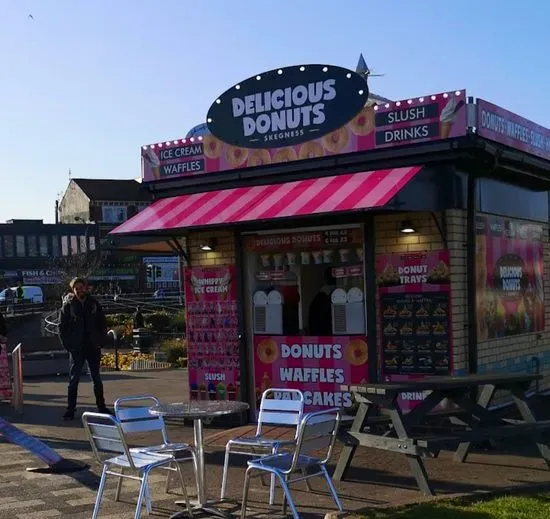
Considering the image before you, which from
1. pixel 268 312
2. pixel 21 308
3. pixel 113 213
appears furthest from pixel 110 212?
A: pixel 268 312

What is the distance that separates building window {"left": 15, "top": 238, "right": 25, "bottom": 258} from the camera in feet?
227

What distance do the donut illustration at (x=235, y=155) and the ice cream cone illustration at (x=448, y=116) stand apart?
258 cm

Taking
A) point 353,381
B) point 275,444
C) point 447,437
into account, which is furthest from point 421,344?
point 275,444

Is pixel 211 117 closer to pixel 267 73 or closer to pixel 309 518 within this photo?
pixel 267 73

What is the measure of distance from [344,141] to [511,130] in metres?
1.97

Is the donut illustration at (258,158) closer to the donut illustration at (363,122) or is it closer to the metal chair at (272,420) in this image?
the donut illustration at (363,122)

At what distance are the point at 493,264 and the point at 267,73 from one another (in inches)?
138

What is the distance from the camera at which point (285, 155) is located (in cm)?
1009

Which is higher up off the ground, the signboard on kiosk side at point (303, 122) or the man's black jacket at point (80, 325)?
the signboard on kiosk side at point (303, 122)

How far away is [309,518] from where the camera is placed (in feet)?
20.4

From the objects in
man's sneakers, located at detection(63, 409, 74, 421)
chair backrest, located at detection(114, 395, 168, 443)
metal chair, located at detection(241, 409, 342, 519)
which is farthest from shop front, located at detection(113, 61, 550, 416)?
chair backrest, located at detection(114, 395, 168, 443)

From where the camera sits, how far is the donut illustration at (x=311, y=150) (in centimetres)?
981

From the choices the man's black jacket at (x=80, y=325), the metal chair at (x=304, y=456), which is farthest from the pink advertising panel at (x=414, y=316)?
the man's black jacket at (x=80, y=325)

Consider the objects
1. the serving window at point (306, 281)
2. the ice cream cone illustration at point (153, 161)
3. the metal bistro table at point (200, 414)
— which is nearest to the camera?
the metal bistro table at point (200, 414)
